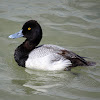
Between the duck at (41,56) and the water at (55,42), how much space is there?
141mm

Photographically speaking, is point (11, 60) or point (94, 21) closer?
point (11, 60)

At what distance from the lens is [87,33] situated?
8.27 m

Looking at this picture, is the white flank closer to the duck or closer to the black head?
the duck

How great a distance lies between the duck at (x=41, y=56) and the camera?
6086 millimetres

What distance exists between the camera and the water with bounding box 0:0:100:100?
209 inches

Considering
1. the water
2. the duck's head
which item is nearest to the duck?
the duck's head

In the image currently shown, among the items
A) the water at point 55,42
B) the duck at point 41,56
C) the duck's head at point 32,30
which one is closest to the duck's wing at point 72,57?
the duck at point 41,56

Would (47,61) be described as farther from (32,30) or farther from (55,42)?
(55,42)

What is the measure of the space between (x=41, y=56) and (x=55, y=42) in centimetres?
173

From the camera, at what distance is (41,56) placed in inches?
241

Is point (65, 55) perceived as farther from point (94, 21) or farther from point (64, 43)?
point (94, 21)

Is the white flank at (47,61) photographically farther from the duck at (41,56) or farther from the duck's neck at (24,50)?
the duck's neck at (24,50)

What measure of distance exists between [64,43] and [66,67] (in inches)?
65.4

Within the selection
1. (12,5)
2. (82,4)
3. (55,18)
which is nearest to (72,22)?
(55,18)
